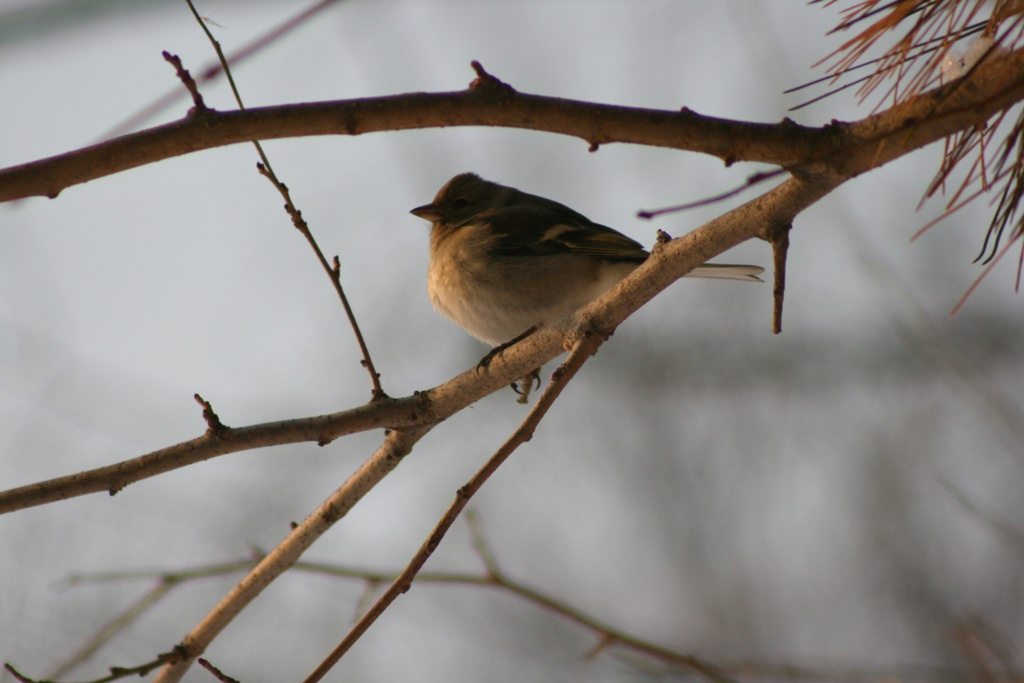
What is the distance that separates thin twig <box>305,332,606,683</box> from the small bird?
185 cm

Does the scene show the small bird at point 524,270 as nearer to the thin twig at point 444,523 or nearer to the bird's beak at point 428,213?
the bird's beak at point 428,213

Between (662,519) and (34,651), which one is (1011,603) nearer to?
(662,519)

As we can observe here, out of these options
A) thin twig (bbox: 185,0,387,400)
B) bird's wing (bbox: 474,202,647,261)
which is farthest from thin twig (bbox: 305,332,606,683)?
bird's wing (bbox: 474,202,647,261)

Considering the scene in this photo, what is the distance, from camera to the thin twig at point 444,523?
7.64 ft

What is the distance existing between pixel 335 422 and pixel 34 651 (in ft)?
17.7

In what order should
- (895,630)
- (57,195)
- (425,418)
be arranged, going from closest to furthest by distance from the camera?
(57,195), (425,418), (895,630)

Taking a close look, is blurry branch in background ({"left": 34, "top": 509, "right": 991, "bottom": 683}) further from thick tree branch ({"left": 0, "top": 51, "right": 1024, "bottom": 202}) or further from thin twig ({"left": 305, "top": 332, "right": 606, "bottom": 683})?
thick tree branch ({"left": 0, "top": 51, "right": 1024, "bottom": 202})

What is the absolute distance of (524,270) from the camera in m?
4.80

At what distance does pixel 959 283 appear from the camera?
9789 millimetres

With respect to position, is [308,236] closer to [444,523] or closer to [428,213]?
[444,523]

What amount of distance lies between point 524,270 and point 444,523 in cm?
254

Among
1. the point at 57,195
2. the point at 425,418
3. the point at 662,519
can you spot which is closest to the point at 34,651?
the point at 425,418

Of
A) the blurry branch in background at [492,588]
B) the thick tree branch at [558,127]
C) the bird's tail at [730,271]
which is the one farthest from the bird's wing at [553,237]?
the thick tree branch at [558,127]

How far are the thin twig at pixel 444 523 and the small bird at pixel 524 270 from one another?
1848 mm
